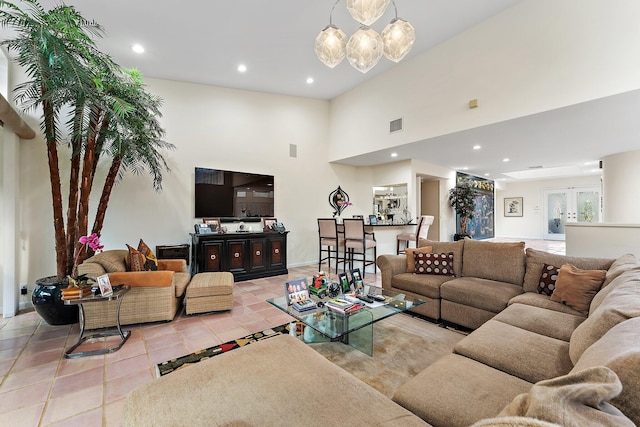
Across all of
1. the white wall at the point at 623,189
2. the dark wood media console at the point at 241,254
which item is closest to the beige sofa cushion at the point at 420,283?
the dark wood media console at the point at 241,254

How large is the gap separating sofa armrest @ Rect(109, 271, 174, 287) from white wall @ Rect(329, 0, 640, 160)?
4.32 meters

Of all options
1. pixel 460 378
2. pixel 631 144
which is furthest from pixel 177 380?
Result: pixel 631 144

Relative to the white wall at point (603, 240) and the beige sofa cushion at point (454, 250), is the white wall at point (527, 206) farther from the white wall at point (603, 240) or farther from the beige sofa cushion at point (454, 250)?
the beige sofa cushion at point (454, 250)

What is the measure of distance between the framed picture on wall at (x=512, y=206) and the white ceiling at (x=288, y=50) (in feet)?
20.1

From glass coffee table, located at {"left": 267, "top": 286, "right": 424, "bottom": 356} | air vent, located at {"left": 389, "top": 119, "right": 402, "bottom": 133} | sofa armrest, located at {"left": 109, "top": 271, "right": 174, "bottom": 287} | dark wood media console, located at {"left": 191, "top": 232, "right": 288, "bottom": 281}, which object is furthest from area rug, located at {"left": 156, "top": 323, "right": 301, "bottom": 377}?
air vent, located at {"left": 389, "top": 119, "right": 402, "bottom": 133}

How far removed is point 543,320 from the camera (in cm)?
196

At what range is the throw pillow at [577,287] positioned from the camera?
2168mm

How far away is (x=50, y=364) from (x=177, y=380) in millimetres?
1931

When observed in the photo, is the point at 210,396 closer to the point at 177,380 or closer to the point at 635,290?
the point at 177,380

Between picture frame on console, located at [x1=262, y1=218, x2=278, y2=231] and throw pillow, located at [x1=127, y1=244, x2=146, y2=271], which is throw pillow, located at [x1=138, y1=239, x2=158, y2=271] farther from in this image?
picture frame on console, located at [x1=262, y1=218, x2=278, y2=231]

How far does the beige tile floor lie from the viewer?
1691 millimetres

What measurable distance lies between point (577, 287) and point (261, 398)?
8.76ft

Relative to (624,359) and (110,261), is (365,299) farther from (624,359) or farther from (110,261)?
(110,261)

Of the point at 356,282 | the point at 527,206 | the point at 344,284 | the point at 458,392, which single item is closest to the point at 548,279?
the point at 356,282
